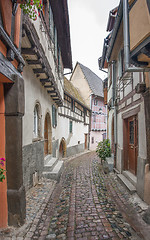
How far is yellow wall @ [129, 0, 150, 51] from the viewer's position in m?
3.03

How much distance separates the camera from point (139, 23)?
329 centimetres

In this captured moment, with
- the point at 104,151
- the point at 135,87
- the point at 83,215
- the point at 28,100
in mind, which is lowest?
the point at 83,215

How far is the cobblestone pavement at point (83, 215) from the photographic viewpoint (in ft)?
9.66

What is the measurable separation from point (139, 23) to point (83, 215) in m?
3.83

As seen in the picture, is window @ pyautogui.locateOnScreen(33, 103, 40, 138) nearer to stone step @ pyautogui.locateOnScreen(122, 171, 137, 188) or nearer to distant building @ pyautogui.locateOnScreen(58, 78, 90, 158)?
stone step @ pyautogui.locateOnScreen(122, 171, 137, 188)

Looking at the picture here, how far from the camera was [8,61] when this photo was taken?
8.87ft

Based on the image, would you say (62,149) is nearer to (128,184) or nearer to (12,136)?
(128,184)

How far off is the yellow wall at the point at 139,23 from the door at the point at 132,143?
101 inches

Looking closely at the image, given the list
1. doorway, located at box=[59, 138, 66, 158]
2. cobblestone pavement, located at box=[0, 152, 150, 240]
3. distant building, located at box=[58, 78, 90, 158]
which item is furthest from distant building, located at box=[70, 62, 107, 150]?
cobblestone pavement, located at box=[0, 152, 150, 240]

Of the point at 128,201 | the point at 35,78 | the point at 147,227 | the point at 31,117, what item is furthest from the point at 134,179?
the point at 35,78

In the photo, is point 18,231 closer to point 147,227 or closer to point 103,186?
point 147,227

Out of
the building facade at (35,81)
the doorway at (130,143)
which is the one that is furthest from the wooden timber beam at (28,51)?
the doorway at (130,143)

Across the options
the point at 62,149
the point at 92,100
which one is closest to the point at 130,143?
the point at 62,149

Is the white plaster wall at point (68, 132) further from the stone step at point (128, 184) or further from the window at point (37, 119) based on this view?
the stone step at point (128, 184)
